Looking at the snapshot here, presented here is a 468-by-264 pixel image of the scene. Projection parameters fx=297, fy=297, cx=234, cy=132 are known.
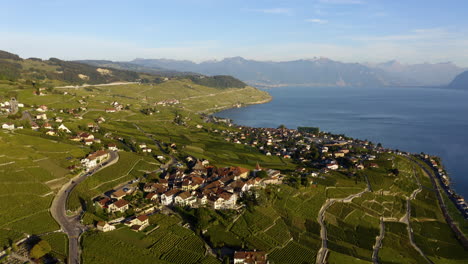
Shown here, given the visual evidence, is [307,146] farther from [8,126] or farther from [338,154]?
[8,126]

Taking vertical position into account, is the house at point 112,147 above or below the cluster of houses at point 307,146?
above

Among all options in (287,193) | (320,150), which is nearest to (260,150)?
(320,150)

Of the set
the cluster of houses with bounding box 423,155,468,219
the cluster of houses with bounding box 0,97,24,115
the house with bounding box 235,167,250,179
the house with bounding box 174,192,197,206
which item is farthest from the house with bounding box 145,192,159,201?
the cluster of houses with bounding box 0,97,24,115

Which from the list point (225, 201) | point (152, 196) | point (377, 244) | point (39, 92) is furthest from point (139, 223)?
point (39, 92)

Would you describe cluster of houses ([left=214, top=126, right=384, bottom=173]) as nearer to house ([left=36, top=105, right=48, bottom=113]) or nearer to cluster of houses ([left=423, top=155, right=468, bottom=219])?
cluster of houses ([left=423, top=155, right=468, bottom=219])

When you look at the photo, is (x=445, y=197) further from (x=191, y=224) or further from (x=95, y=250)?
(x=95, y=250)

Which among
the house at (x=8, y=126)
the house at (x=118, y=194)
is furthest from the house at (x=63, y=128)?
the house at (x=118, y=194)

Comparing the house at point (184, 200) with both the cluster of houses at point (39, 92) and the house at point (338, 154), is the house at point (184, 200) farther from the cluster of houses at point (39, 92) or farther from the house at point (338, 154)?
the cluster of houses at point (39, 92)
